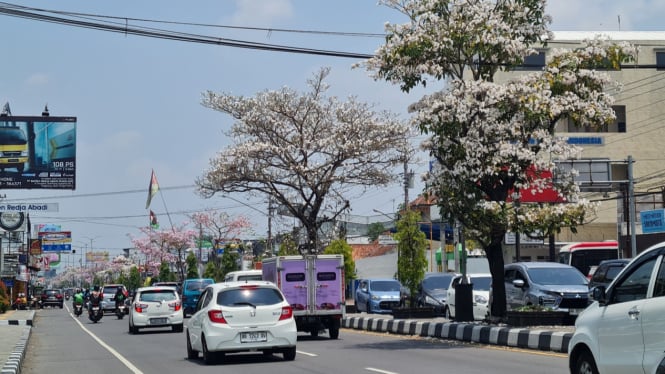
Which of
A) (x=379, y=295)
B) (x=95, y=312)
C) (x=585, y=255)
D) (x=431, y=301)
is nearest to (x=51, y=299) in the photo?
(x=95, y=312)

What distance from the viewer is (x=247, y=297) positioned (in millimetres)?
18062

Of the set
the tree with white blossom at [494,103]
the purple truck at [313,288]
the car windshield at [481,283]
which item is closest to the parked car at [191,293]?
the car windshield at [481,283]

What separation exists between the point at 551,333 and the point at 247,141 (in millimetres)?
22399

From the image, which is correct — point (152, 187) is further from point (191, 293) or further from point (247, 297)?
point (247, 297)

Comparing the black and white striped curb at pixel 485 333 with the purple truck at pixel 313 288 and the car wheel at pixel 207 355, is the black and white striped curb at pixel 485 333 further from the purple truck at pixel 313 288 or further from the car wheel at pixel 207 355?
the car wheel at pixel 207 355

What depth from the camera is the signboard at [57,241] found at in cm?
12406

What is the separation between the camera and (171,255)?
108m

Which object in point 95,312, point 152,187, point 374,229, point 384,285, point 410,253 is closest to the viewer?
point 410,253

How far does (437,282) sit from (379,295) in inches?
212

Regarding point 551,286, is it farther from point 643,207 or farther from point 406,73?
point 643,207

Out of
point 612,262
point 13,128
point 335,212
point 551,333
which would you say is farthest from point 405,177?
point 551,333

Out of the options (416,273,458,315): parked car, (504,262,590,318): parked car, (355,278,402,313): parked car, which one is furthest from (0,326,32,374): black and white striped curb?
(355,278,402,313): parked car

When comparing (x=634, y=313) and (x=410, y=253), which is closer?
(x=634, y=313)

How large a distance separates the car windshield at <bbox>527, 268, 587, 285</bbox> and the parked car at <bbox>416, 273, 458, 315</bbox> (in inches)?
360
